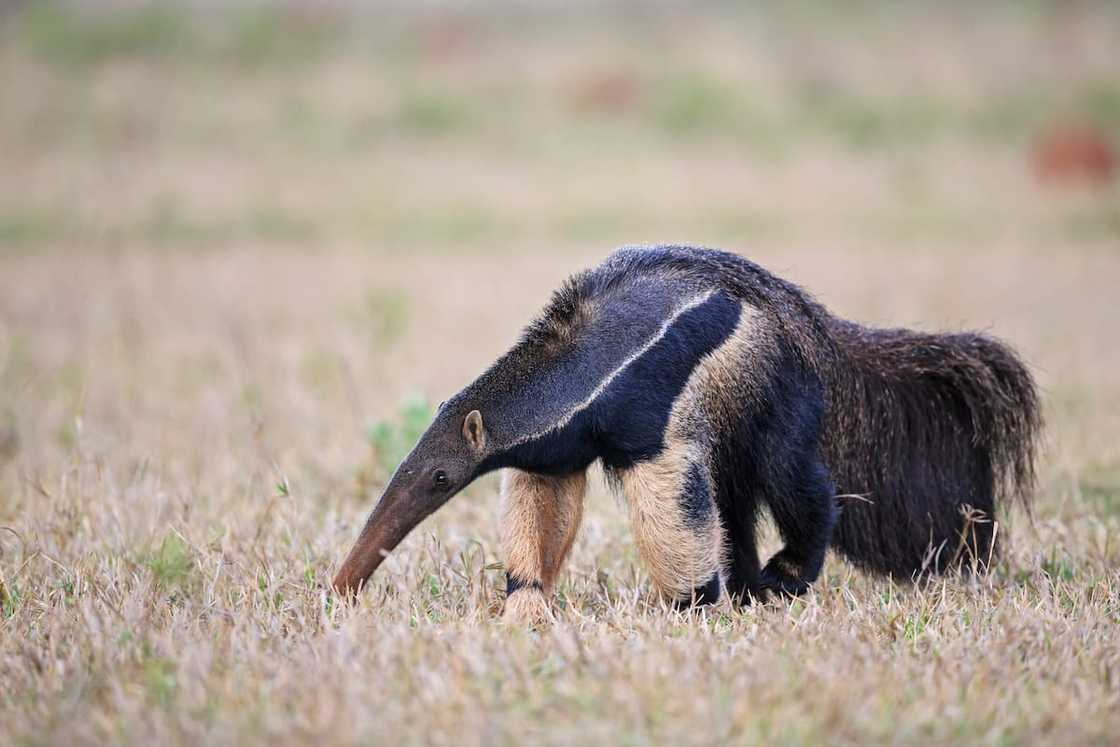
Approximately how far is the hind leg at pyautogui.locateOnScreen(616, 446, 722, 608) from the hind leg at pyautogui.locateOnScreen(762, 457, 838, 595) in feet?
0.95

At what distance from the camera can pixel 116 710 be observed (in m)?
3.54

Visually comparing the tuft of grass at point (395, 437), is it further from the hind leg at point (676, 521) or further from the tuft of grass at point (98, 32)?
the tuft of grass at point (98, 32)

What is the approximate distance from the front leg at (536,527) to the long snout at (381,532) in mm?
431

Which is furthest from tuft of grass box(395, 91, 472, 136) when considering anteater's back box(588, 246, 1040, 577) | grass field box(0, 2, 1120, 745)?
anteater's back box(588, 246, 1040, 577)

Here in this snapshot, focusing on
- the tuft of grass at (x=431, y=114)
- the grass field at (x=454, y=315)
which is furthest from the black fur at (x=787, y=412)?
the tuft of grass at (x=431, y=114)

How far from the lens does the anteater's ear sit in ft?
13.8

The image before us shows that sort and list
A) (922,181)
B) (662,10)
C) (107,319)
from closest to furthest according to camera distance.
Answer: (107,319) → (922,181) → (662,10)

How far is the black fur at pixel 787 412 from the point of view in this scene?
4.24 m

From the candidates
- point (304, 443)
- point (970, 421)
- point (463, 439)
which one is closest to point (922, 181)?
point (304, 443)

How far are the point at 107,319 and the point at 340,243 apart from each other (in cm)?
549

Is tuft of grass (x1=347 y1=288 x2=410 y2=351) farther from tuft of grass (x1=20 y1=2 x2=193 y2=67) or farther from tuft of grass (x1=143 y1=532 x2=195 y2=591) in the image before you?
tuft of grass (x1=20 y1=2 x2=193 y2=67)

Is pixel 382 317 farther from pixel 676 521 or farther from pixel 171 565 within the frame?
pixel 676 521

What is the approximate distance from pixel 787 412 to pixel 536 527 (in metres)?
1.00

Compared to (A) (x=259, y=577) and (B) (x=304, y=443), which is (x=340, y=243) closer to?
(B) (x=304, y=443)
